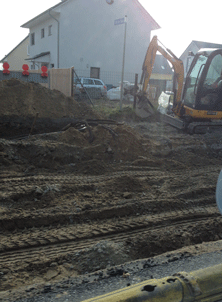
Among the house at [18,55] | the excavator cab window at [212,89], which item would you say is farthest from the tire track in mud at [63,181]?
the house at [18,55]

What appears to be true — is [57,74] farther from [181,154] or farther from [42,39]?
[42,39]

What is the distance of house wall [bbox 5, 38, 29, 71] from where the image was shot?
39.9 meters

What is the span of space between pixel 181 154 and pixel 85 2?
23.4 meters

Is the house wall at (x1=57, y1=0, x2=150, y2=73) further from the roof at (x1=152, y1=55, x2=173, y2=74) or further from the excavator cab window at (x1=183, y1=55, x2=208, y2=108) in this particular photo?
the excavator cab window at (x1=183, y1=55, x2=208, y2=108)

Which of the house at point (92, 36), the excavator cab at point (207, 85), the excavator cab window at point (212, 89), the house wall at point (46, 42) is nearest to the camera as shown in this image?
the excavator cab at point (207, 85)

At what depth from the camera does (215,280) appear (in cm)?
236

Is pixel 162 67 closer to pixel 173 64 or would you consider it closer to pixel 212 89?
pixel 173 64

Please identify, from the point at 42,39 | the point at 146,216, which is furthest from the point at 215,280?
the point at 42,39

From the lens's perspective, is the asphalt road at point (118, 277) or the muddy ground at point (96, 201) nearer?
the asphalt road at point (118, 277)

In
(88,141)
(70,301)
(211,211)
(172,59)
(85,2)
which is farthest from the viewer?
(85,2)

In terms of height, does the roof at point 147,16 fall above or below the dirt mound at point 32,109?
above

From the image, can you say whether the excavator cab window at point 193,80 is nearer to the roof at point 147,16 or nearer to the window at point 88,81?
the window at point 88,81

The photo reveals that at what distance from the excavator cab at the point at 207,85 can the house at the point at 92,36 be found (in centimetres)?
1493

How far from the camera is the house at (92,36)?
25328 mm
